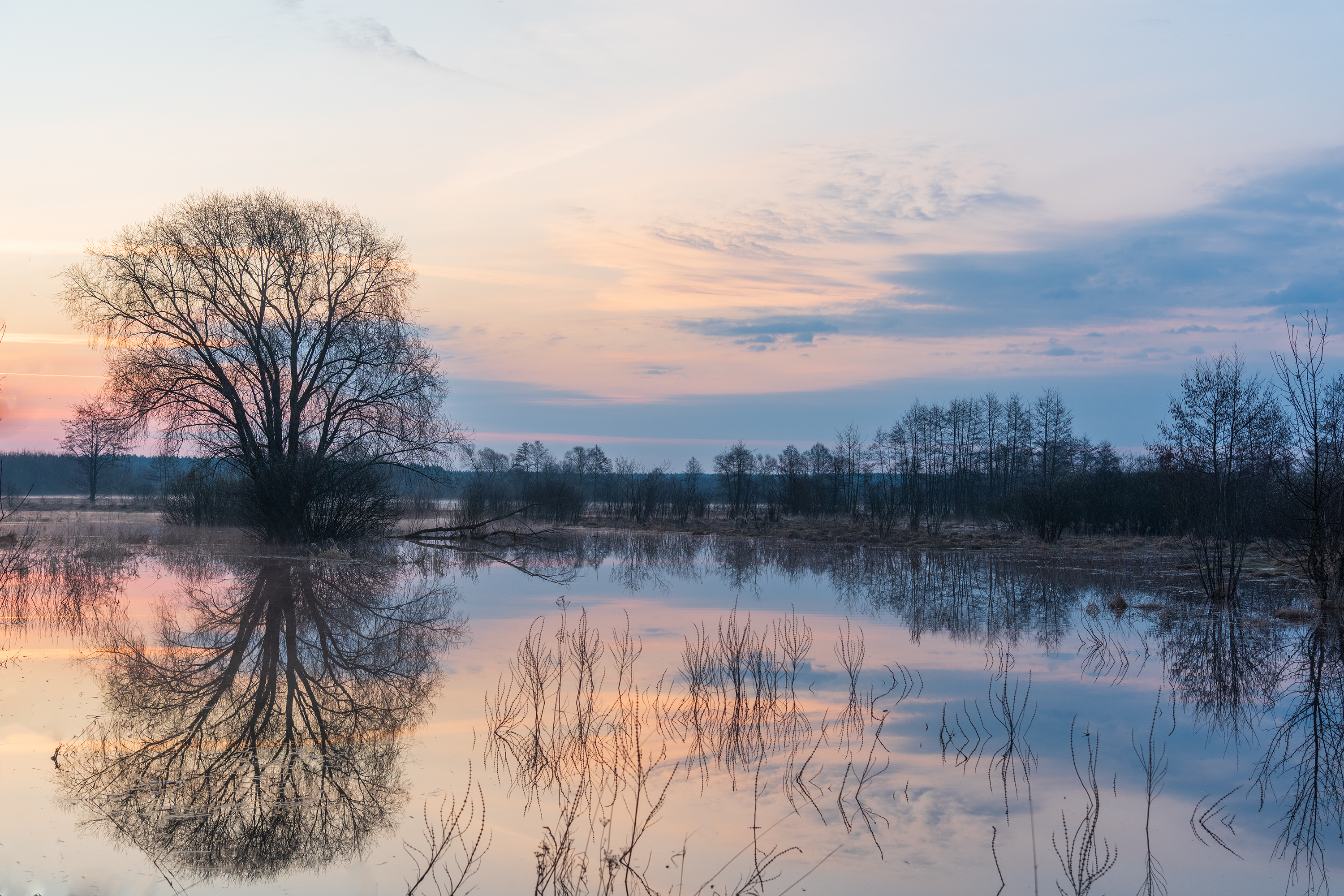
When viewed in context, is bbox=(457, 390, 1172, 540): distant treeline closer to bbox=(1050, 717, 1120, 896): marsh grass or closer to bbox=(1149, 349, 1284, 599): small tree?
bbox=(1149, 349, 1284, 599): small tree

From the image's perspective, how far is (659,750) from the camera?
309 inches

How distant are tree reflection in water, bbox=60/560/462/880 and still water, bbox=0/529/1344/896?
41 mm

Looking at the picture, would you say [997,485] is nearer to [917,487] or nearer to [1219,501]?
[917,487]

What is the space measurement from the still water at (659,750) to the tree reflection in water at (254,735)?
0.14ft

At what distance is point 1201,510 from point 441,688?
16373 mm

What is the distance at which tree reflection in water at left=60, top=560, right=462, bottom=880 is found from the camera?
566 centimetres

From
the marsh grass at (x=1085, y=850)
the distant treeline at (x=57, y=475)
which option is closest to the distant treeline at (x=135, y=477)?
the distant treeline at (x=57, y=475)

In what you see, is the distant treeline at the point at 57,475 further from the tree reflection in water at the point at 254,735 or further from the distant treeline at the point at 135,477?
the tree reflection in water at the point at 254,735

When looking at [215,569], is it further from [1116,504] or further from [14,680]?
[1116,504]

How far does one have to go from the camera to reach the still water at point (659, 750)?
5.49 metres

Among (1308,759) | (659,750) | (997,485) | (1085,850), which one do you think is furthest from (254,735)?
(997,485)

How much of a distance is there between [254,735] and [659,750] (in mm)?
3664

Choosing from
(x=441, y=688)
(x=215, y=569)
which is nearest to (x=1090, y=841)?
(x=441, y=688)

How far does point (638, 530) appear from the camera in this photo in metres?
45.2
